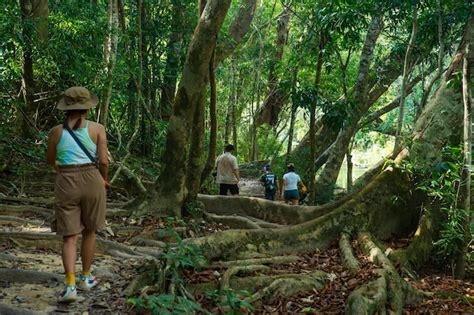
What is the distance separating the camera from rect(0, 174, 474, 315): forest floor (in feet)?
14.3

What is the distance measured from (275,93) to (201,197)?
13.9 metres

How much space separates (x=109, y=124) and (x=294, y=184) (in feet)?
15.4

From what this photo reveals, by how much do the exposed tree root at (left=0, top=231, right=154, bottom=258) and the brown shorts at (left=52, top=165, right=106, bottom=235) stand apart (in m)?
1.95

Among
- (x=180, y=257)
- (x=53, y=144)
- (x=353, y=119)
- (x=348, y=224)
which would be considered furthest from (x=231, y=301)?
(x=353, y=119)

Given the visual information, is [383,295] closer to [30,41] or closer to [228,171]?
[228,171]

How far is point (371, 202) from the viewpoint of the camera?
7234 mm

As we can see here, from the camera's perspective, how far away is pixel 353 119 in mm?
10219

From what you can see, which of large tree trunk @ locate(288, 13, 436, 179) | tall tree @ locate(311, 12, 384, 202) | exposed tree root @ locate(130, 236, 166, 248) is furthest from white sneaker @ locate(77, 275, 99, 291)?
large tree trunk @ locate(288, 13, 436, 179)

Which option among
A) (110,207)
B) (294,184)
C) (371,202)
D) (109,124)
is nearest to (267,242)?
(371,202)

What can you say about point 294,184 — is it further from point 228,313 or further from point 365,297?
point 228,313

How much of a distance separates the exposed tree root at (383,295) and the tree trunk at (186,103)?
3.28 metres

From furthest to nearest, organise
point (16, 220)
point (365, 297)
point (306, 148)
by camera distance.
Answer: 1. point (306, 148)
2. point (16, 220)
3. point (365, 297)

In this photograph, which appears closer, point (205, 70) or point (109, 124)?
point (205, 70)

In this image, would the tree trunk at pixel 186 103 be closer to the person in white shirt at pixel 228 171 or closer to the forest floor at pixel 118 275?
the forest floor at pixel 118 275
